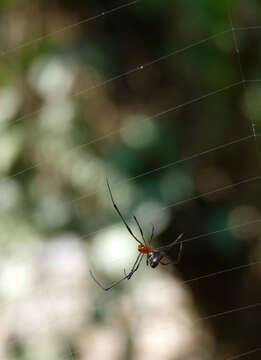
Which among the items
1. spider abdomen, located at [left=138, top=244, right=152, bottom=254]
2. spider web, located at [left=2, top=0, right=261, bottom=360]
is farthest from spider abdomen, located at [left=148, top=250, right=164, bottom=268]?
spider web, located at [left=2, top=0, right=261, bottom=360]

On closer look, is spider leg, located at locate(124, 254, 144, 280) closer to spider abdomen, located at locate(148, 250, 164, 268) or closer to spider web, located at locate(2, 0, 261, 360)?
spider abdomen, located at locate(148, 250, 164, 268)

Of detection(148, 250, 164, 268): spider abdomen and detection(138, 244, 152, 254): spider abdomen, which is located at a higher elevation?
detection(138, 244, 152, 254): spider abdomen

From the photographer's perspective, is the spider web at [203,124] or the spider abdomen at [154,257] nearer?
the spider abdomen at [154,257]

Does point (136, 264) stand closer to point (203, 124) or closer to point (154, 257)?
point (154, 257)

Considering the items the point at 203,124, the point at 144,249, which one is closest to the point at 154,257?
the point at 144,249

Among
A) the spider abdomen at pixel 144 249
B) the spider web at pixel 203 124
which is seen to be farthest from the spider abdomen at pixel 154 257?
the spider web at pixel 203 124

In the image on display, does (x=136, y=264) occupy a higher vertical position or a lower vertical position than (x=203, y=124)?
lower

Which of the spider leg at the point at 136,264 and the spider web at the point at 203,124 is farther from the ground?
the spider web at the point at 203,124

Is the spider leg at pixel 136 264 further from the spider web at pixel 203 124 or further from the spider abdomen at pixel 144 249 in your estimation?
the spider web at pixel 203 124

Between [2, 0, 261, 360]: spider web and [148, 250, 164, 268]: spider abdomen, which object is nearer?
A: [148, 250, 164, 268]: spider abdomen

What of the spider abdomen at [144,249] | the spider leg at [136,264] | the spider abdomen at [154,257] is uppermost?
the spider abdomen at [144,249]

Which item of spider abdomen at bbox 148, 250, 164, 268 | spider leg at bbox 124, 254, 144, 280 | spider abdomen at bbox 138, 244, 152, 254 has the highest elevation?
spider abdomen at bbox 138, 244, 152, 254

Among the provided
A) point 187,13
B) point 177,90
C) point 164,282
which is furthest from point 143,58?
point 164,282
